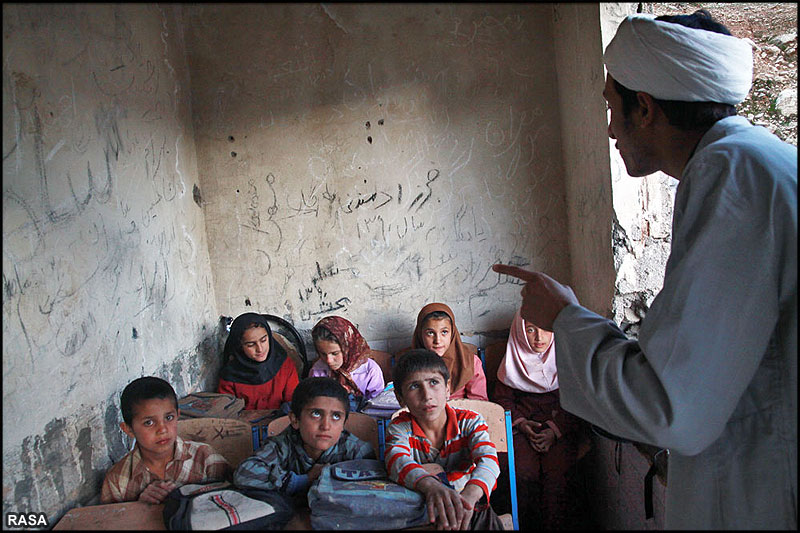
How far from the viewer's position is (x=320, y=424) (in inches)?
80.7

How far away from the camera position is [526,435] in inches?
119

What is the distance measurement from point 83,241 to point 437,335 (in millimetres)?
1966

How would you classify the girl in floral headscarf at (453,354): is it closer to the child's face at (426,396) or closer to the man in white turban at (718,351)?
the child's face at (426,396)

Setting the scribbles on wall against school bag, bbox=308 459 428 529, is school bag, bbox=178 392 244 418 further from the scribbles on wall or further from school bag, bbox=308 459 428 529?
school bag, bbox=308 459 428 529

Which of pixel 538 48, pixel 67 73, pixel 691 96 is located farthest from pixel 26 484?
pixel 538 48

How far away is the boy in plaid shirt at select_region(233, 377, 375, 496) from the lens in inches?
74.3

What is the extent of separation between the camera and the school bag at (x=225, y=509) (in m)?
1.55

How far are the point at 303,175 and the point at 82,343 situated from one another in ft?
6.50

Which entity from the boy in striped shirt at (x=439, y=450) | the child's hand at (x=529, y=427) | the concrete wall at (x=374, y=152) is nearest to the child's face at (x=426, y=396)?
the boy in striped shirt at (x=439, y=450)

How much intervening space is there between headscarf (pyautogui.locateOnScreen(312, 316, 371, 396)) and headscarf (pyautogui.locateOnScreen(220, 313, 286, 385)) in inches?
13.8

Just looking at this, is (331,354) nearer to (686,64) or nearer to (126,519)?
(126,519)

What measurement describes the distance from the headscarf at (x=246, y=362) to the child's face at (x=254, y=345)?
30 millimetres

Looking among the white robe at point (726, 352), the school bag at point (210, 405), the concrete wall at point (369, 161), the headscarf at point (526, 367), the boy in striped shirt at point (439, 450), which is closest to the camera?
the white robe at point (726, 352)

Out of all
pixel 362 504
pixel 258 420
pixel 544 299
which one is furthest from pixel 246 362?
pixel 544 299
